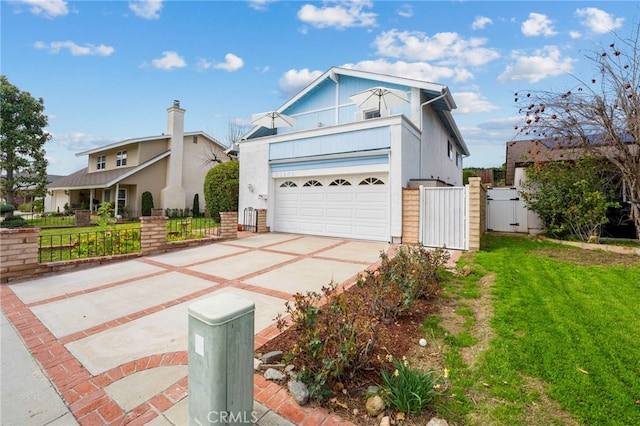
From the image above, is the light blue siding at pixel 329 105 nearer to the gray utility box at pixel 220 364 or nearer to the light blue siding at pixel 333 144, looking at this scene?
the light blue siding at pixel 333 144

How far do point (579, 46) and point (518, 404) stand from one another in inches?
415

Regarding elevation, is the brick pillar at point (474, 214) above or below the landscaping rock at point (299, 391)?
above

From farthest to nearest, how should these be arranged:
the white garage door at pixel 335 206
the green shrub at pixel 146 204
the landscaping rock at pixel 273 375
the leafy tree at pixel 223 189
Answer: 1. the green shrub at pixel 146 204
2. the leafy tree at pixel 223 189
3. the white garage door at pixel 335 206
4. the landscaping rock at pixel 273 375

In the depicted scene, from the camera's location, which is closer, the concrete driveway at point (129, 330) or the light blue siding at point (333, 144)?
the concrete driveway at point (129, 330)

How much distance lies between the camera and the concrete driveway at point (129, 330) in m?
2.28

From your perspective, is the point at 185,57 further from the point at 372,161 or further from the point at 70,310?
the point at 70,310

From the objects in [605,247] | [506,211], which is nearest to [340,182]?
[506,211]

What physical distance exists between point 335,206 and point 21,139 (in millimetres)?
21325

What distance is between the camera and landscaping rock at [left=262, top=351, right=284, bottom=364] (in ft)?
9.29

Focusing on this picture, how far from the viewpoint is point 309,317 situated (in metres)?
2.94

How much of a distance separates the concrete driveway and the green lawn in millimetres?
1342

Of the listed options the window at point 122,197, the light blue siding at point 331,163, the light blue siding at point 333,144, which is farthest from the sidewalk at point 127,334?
the window at point 122,197

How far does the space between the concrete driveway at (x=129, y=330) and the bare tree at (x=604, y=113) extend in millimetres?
7287

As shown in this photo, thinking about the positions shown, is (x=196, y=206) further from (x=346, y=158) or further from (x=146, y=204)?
(x=346, y=158)
